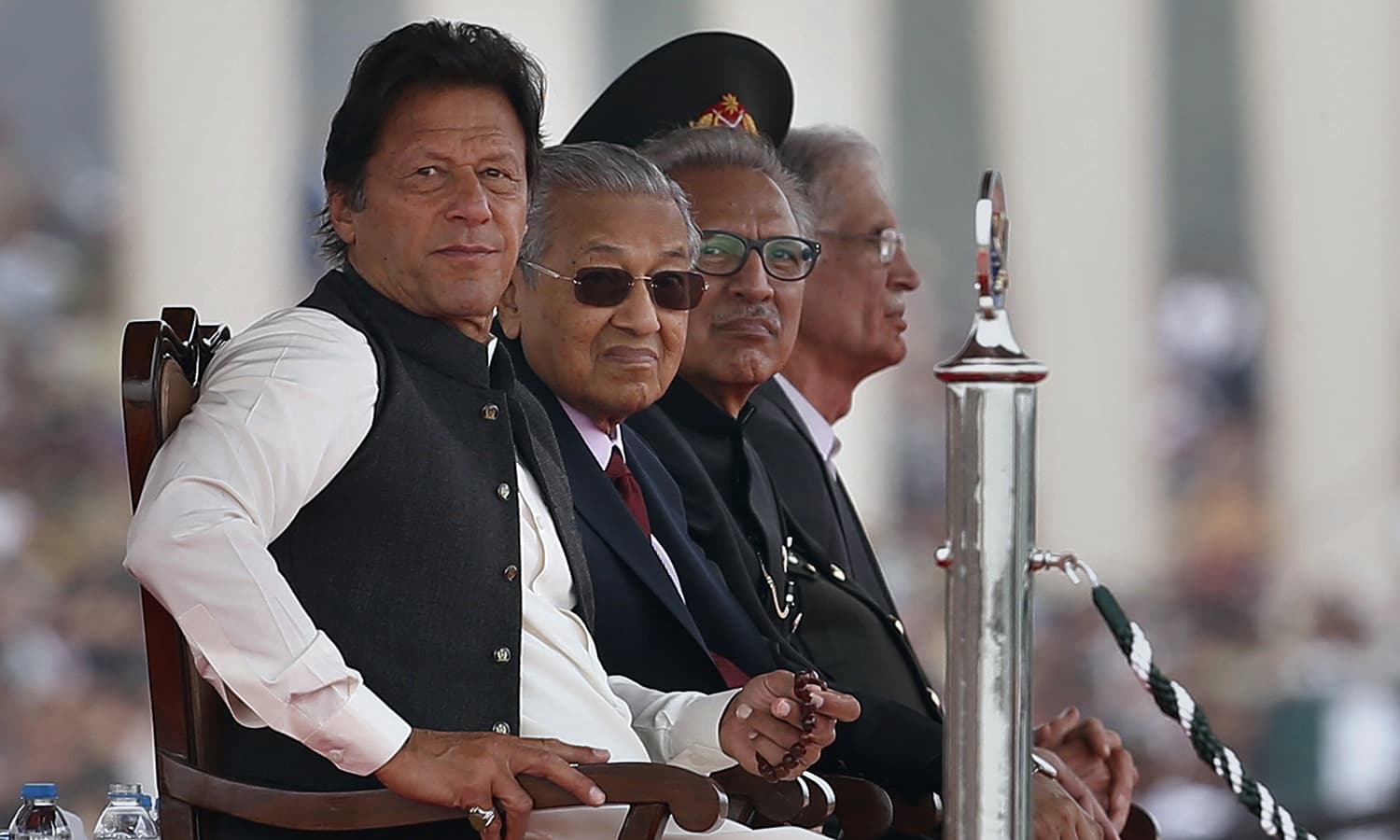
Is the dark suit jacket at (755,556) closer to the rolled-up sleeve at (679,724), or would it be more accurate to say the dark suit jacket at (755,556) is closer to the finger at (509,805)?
the rolled-up sleeve at (679,724)

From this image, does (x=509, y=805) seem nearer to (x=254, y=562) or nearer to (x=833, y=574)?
(x=254, y=562)

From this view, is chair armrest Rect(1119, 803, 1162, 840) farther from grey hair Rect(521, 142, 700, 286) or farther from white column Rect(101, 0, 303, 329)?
white column Rect(101, 0, 303, 329)

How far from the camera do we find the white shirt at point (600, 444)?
121 inches

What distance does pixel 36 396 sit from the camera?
591 cm

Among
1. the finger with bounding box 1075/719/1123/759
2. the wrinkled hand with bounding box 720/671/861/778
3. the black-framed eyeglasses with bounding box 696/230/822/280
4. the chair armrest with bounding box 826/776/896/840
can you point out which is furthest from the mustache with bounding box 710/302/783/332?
the wrinkled hand with bounding box 720/671/861/778

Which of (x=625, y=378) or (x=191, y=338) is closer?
(x=191, y=338)

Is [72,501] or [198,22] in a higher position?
[198,22]

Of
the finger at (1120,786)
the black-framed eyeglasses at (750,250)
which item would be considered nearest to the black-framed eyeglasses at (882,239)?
the black-framed eyeglasses at (750,250)

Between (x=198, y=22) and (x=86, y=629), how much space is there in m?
1.85

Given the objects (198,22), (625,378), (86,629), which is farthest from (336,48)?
(625,378)

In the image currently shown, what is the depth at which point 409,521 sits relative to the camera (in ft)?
7.95

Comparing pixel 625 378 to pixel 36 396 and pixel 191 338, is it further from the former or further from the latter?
pixel 36 396

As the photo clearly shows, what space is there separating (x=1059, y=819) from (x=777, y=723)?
624mm

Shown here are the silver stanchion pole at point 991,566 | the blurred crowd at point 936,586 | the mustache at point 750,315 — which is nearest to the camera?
the silver stanchion pole at point 991,566
